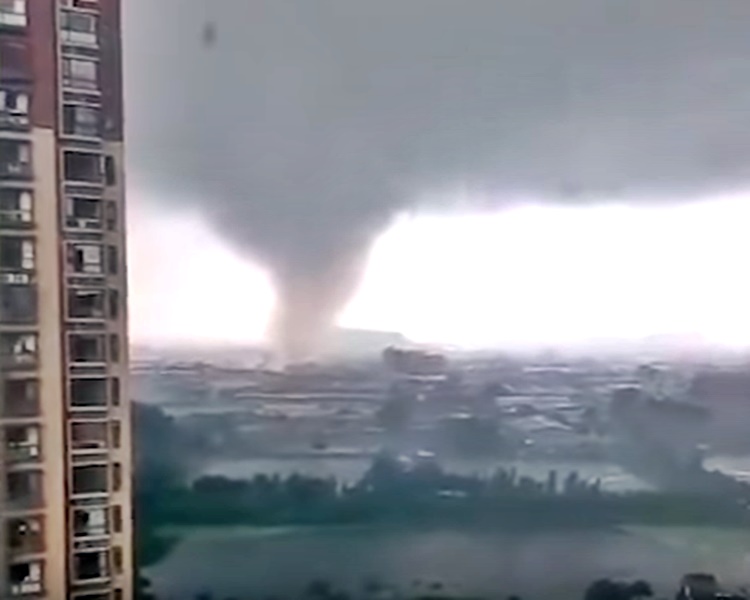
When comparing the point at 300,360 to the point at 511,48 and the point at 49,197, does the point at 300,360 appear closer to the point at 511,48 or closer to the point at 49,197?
the point at 49,197

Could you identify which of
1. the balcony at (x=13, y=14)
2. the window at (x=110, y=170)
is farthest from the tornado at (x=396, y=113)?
the balcony at (x=13, y=14)

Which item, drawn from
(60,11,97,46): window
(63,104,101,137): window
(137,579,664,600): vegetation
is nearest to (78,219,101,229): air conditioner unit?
(63,104,101,137): window

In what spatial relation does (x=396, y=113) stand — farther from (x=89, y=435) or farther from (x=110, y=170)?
(x=89, y=435)

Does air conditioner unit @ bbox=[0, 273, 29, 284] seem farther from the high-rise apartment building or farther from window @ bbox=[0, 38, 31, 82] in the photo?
window @ bbox=[0, 38, 31, 82]

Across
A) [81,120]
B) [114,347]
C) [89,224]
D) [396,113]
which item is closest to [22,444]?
[114,347]

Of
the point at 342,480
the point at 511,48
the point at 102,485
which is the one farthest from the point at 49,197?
the point at 511,48

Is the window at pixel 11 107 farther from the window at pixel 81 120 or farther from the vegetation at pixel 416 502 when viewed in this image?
the vegetation at pixel 416 502
